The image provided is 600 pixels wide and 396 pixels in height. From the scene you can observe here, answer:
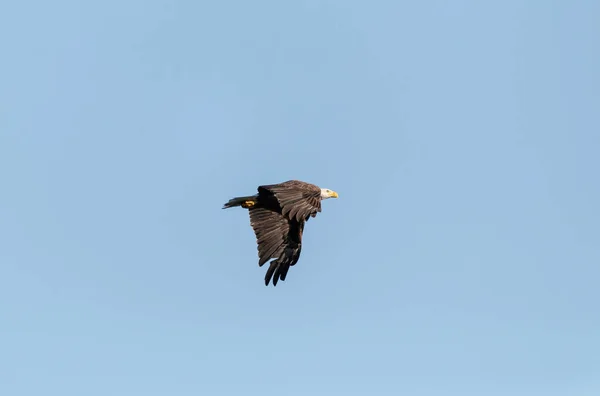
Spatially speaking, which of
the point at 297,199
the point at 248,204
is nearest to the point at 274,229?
the point at 248,204

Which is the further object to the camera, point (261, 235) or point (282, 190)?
point (261, 235)

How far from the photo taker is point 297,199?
3356cm

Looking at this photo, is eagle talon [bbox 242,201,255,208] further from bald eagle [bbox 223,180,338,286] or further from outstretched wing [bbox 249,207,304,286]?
outstretched wing [bbox 249,207,304,286]

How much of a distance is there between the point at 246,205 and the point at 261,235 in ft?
3.70

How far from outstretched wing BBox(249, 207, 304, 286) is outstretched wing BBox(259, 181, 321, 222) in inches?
76.2

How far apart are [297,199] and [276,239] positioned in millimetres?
3142

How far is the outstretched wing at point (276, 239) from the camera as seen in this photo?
3591 centimetres

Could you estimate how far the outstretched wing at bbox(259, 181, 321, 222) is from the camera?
109ft

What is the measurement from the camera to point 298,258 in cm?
3634

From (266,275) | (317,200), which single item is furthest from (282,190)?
(266,275)

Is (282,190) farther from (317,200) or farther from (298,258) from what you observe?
(298,258)

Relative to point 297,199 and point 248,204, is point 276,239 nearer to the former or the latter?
point 248,204

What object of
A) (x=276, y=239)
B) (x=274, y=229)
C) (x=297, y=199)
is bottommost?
(x=297, y=199)

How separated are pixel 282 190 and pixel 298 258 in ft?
11.1
